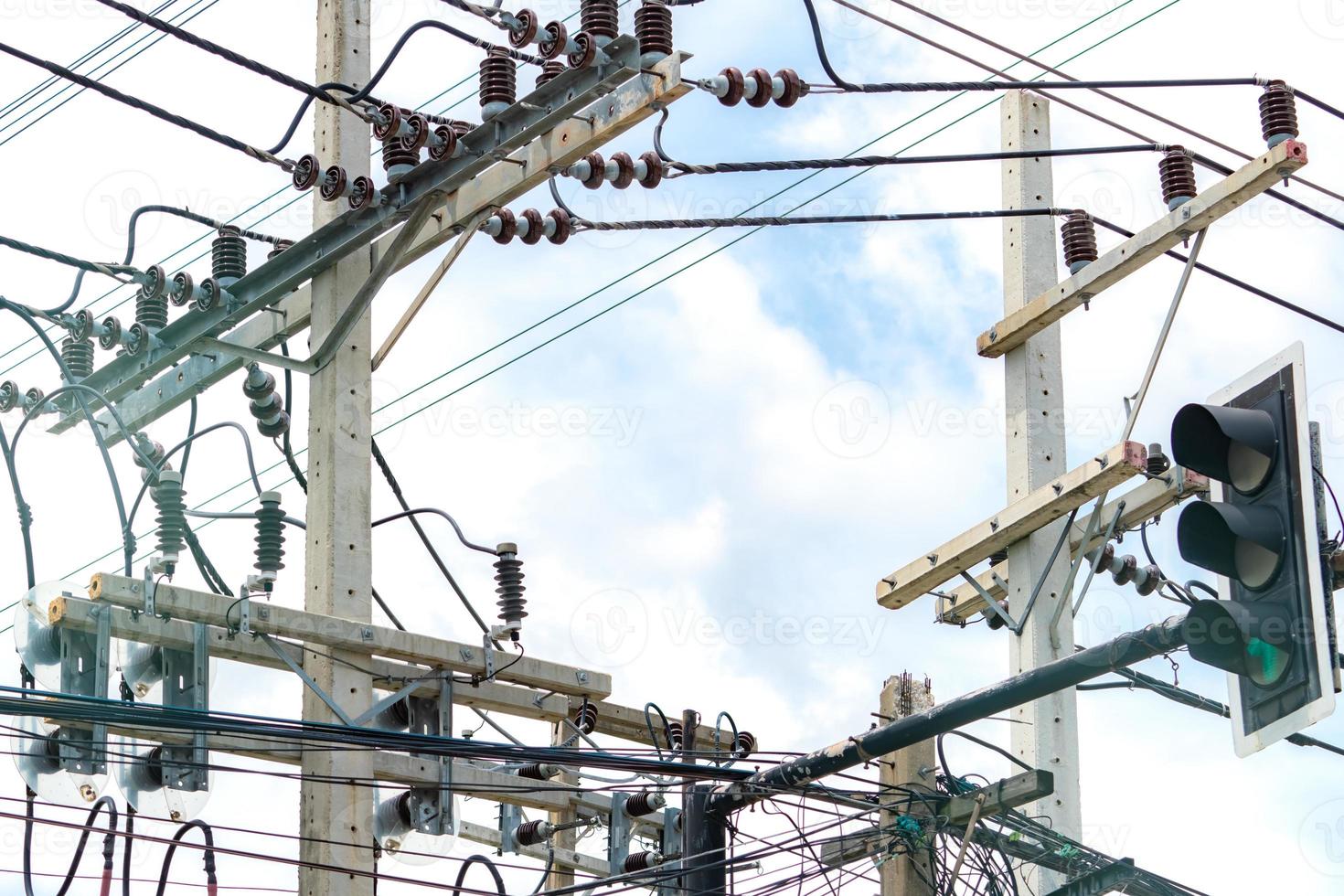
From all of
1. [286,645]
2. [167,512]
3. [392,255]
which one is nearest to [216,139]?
[392,255]

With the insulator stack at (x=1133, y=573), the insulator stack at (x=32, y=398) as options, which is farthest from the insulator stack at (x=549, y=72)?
the insulator stack at (x=1133, y=573)

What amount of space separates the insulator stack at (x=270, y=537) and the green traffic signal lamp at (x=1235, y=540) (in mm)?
5340

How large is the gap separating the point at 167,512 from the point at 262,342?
134 cm

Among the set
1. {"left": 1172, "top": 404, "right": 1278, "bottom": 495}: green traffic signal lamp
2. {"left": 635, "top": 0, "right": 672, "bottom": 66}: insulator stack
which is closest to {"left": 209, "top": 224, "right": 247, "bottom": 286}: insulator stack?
{"left": 635, "top": 0, "right": 672, "bottom": 66}: insulator stack

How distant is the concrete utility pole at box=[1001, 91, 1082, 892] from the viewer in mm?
12273

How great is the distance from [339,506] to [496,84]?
2.08 meters

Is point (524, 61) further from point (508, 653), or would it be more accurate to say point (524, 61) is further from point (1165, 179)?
point (1165, 179)

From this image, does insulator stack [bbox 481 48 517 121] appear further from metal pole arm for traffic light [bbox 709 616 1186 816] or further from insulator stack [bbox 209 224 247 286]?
metal pole arm for traffic light [bbox 709 616 1186 816]

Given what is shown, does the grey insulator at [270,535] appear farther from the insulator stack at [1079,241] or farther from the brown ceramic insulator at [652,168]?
the insulator stack at [1079,241]

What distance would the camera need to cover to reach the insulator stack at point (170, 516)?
10391 millimetres

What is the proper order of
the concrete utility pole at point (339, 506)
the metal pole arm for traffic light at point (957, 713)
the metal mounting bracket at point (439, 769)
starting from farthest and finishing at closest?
the metal mounting bracket at point (439, 769)
the concrete utility pole at point (339, 506)
the metal pole arm for traffic light at point (957, 713)

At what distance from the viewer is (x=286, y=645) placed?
1030 cm

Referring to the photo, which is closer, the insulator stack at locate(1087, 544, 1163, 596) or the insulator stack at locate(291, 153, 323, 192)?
the insulator stack at locate(291, 153, 323, 192)

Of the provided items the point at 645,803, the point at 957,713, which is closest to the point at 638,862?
the point at 645,803
